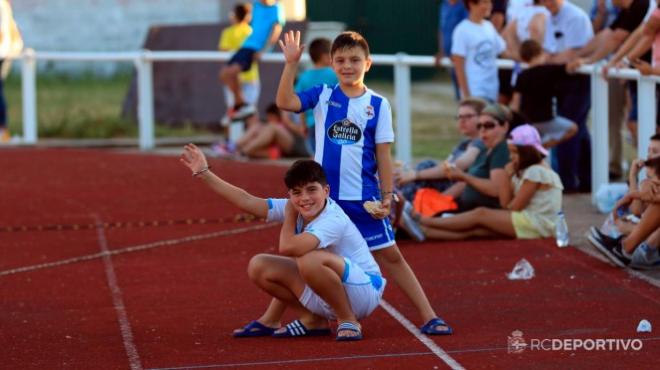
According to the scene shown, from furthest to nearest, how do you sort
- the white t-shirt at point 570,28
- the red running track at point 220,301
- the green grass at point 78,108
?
the green grass at point 78,108 → the white t-shirt at point 570,28 → the red running track at point 220,301

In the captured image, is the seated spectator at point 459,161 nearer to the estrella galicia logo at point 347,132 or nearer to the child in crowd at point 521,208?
the child in crowd at point 521,208

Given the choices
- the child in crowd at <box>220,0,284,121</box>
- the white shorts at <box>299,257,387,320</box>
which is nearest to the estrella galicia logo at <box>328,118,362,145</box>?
the white shorts at <box>299,257,387,320</box>

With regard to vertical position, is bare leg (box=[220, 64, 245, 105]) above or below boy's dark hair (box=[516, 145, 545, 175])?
below

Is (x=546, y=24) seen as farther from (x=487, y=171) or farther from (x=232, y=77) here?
(x=232, y=77)

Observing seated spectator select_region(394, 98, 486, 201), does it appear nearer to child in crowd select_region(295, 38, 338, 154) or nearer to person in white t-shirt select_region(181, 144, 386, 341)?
child in crowd select_region(295, 38, 338, 154)

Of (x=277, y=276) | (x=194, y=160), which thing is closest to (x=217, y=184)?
(x=194, y=160)

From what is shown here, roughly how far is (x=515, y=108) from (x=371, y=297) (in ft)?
18.5

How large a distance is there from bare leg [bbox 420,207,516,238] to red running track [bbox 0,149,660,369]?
0.14m

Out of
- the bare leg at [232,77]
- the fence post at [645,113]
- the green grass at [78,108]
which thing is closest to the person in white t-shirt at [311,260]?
the fence post at [645,113]

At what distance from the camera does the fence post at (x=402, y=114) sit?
51.3ft

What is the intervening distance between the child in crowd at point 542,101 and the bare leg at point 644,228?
11.1ft

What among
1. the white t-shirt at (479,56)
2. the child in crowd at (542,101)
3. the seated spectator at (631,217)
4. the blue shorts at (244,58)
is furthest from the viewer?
the blue shorts at (244,58)

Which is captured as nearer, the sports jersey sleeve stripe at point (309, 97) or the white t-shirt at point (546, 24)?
the sports jersey sleeve stripe at point (309, 97)

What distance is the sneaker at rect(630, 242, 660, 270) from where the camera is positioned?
9.48 m
